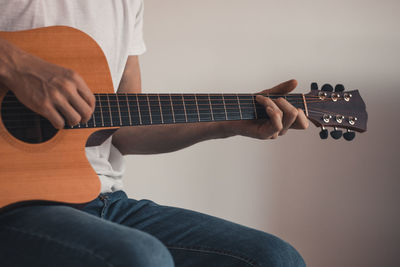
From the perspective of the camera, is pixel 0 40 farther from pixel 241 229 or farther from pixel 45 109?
pixel 241 229

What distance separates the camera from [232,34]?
72.9 inches

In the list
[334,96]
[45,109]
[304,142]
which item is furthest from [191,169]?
[45,109]

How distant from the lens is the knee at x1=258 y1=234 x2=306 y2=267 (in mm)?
926

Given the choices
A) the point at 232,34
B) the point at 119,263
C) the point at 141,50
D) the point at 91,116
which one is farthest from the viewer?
the point at 232,34

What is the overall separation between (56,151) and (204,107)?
1.12 ft

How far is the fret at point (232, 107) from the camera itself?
1.08m

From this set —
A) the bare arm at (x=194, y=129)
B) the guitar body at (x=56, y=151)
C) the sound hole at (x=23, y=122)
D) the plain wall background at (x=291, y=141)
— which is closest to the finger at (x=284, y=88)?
the bare arm at (x=194, y=129)

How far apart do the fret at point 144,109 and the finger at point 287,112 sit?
32 centimetres

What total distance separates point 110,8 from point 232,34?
30.5 inches

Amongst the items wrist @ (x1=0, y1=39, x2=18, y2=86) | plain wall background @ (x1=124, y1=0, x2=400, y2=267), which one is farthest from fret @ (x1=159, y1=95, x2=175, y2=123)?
plain wall background @ (x1=124, y1=0, x2=400, y2=267)

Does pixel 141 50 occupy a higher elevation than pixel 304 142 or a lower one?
higher

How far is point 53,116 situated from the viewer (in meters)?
0.81

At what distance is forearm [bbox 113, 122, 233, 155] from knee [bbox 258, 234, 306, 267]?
1.14 ft

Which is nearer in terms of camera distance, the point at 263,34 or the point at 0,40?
the point at 0,40
